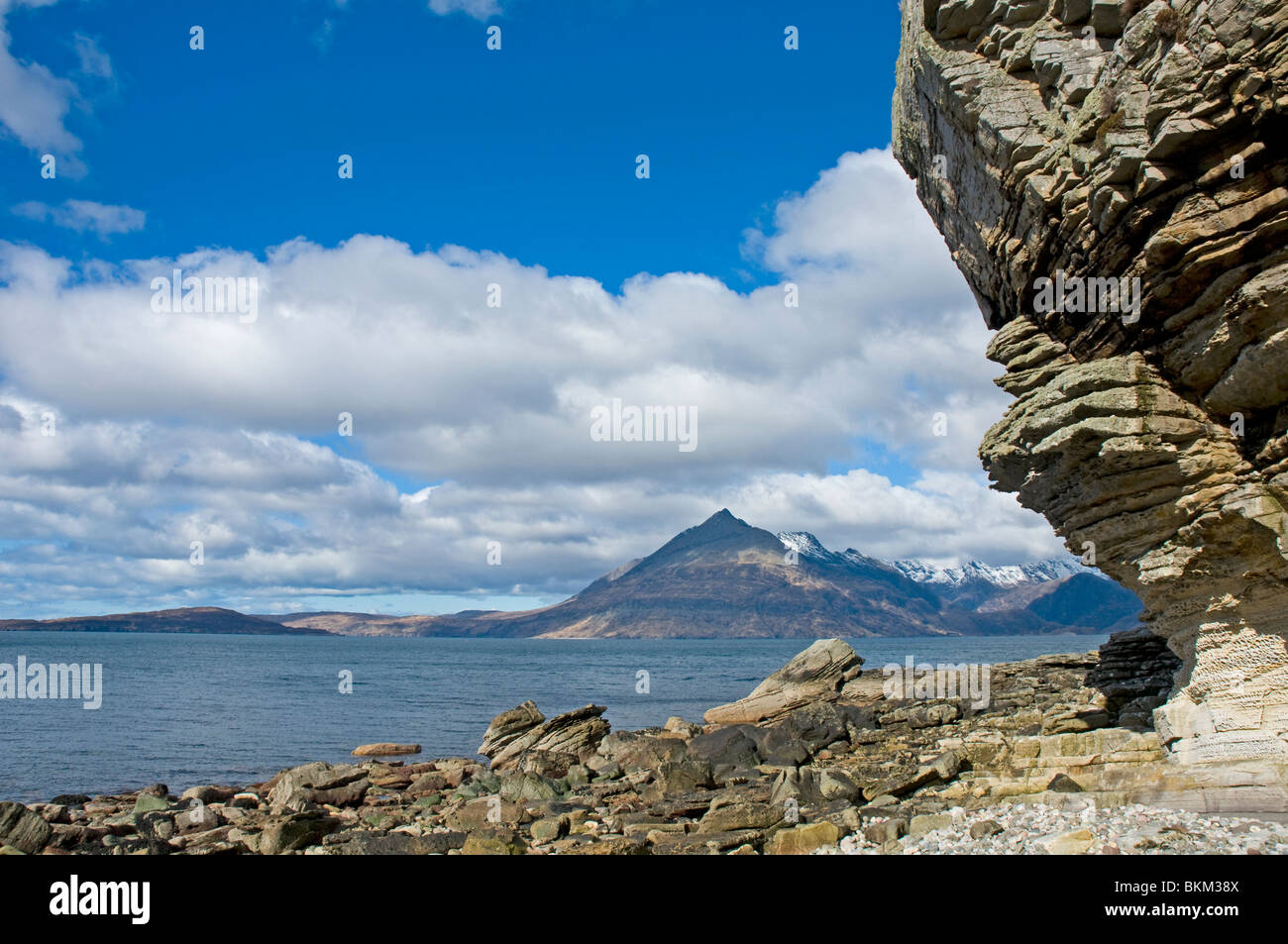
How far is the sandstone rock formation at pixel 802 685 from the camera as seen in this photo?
39.1m

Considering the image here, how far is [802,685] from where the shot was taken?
3988cm

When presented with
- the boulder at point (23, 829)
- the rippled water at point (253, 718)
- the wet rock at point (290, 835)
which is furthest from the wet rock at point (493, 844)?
the rippled water at point (253, 718)

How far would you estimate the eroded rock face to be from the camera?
42.9 feet

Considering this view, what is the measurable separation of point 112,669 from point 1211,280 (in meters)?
132

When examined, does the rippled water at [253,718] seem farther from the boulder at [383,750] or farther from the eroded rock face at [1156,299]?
the eroded rock face at [1156,299]

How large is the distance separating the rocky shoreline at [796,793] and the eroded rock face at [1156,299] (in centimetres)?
203

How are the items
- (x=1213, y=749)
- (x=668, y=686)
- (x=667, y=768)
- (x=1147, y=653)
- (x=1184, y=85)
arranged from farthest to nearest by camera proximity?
(x=668, y=686) < (x=667, y=768) < (x=1147, y=653) < (x=1213, y=749) < (x=1184, y=85)

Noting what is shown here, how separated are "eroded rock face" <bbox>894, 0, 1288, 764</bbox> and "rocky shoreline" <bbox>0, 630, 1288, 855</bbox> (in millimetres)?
2028

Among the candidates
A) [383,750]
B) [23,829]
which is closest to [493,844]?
[23,829]

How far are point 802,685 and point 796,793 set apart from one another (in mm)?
18826

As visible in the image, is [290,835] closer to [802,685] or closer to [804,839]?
[804,839]
